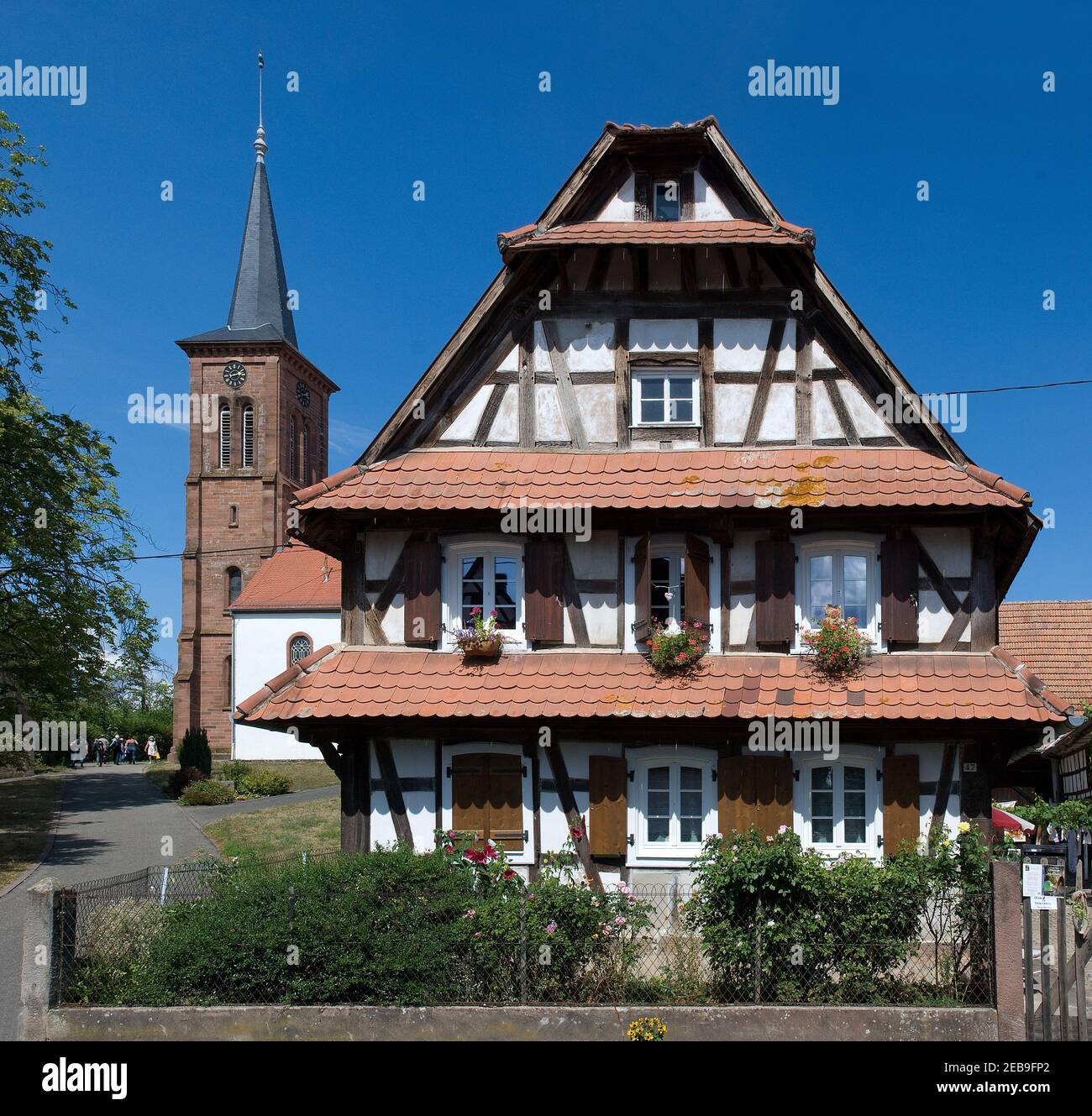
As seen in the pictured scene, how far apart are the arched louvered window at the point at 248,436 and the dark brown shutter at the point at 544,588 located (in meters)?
42.8

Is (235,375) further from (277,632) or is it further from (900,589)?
(900,589)

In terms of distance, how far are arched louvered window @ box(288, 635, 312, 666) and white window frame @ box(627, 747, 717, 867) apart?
3369 cm

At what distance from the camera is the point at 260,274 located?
5900cm

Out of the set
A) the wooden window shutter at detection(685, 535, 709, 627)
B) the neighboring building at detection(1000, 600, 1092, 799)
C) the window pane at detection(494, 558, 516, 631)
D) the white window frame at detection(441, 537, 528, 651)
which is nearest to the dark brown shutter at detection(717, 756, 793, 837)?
the wooden window shutter at detection(685, 535, 709, 627)

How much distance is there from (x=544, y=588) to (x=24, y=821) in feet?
65.9

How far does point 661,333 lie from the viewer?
16.2 meters

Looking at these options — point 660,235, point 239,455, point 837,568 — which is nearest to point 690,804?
point 837,568

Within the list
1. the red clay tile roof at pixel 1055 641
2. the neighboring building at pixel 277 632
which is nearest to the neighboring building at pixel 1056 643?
the red clay tile roof at pixel 1055 641

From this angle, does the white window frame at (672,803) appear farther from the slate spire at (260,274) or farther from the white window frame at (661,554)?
the slate spire at (260,274)

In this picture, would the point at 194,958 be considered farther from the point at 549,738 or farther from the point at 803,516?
the point at 803,516

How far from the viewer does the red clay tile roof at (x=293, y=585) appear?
4644 centimetres
